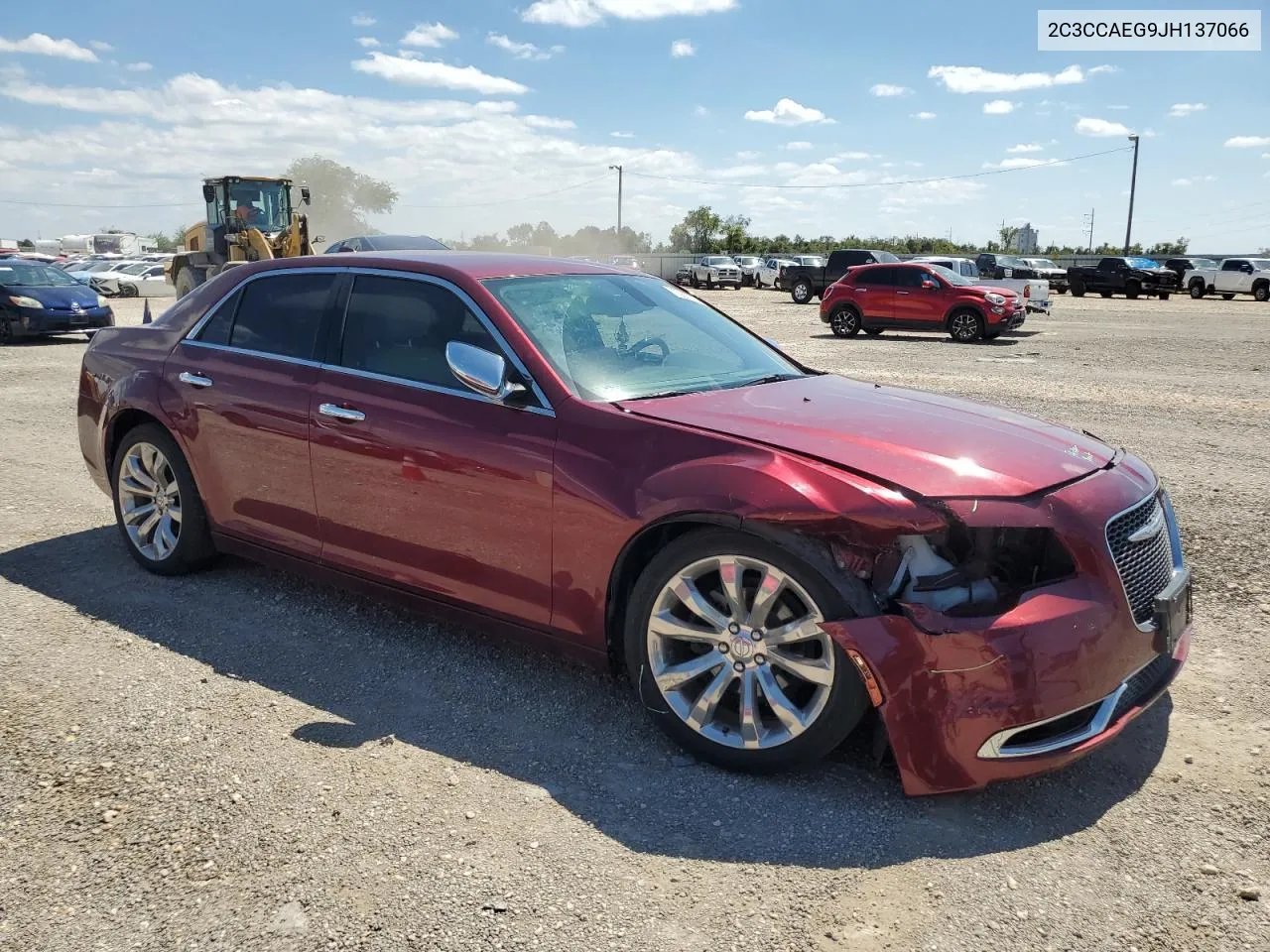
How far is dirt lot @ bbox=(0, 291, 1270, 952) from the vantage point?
255 cm

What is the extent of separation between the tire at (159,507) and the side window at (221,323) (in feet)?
1.77

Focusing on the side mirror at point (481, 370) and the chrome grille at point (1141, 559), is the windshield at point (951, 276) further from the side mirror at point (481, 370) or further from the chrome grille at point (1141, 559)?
the side mirror at point (481, 370)

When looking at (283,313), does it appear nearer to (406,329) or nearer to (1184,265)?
(406,329)

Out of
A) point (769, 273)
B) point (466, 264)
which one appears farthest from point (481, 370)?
point (769, 273)

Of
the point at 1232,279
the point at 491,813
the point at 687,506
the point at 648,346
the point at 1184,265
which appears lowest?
the point at 491,813

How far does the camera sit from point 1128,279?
4019 centimetres

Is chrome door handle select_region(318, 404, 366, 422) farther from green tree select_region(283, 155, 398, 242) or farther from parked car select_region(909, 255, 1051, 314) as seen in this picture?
green tree select_region(283, 155, 398, 242)

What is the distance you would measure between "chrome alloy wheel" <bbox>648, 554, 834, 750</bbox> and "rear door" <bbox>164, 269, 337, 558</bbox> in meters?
1.87

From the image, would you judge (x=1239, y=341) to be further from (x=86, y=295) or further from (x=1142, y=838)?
(x=86, y=295)

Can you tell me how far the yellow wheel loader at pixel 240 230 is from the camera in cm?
2267

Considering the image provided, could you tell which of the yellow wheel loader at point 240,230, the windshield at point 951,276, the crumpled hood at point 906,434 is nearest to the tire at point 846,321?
the windshield at point 951,276

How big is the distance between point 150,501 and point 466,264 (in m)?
2.26

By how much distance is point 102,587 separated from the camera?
505cm

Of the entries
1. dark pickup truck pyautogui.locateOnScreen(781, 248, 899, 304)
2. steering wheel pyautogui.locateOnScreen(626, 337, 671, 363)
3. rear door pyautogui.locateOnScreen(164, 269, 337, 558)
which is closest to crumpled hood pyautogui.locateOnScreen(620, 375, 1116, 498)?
steering wheel pyautogui.locateOnScreen(626, 337, 671, 363)
